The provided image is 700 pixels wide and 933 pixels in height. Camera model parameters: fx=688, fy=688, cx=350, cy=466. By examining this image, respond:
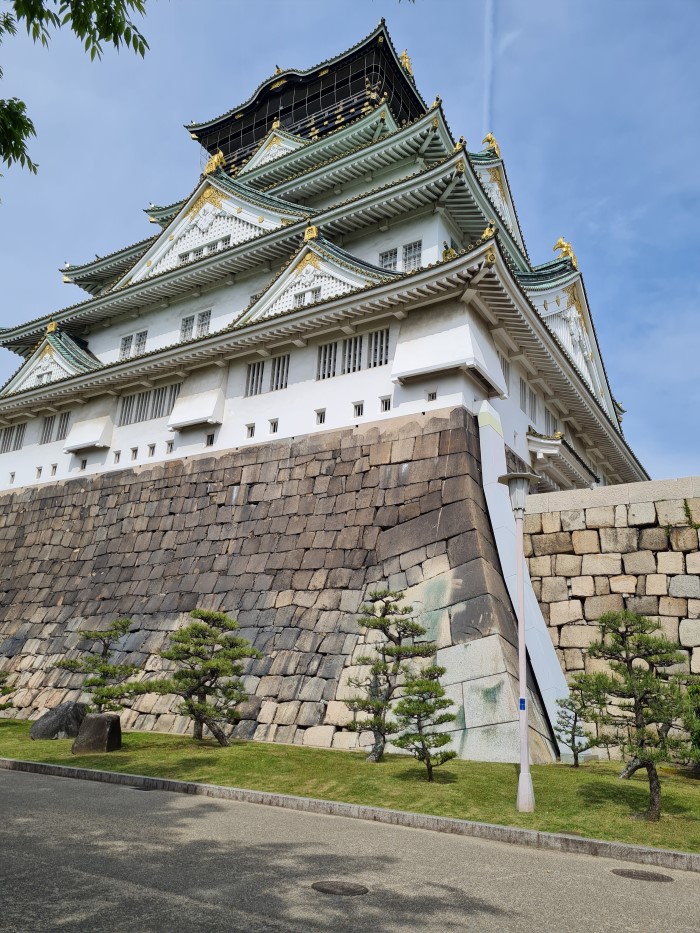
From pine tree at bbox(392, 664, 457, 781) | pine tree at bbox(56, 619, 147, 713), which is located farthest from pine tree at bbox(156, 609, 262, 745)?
pine tree at bbox(392, 664, 457, 781)

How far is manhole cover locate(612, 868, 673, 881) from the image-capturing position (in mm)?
6535

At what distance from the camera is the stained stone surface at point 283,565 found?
13.3m

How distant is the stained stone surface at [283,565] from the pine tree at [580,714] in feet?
1.70

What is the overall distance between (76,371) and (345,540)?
13.9 m

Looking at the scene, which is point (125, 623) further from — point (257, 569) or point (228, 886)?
point (228, 886)

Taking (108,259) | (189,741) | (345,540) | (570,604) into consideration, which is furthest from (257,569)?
(108,259)

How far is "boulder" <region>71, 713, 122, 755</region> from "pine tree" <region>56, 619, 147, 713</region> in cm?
89

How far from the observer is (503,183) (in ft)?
83.6

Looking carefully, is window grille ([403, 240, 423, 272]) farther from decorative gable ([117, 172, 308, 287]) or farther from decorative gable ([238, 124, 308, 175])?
decorative gable ([238, 124, 308, 175])

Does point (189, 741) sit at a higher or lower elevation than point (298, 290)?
lower

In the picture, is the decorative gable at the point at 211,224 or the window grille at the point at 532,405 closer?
the window grille at the point at 532,405

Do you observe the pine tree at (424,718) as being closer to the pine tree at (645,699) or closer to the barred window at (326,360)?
the pine tree at (645,699)

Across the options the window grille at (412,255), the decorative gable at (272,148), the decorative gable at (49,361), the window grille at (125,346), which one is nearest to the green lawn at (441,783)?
the window grille at (412,255)

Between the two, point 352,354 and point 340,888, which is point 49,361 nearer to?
point 352,354
